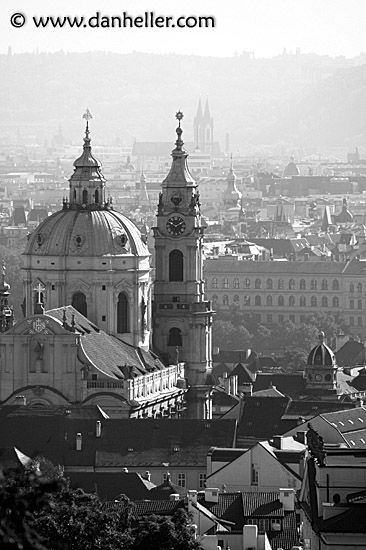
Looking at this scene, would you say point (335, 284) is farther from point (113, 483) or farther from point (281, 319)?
point (113, 483)

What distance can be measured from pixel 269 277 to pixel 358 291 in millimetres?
5597

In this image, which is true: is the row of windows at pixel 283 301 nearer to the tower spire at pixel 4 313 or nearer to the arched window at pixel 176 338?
the arched window at pixel 176 338

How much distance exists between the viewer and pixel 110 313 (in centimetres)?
10631

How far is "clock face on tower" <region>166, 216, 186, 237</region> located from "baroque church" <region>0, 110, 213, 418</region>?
0.12 feet

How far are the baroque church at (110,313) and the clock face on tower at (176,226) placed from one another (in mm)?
37

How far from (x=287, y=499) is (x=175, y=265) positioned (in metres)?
41.1

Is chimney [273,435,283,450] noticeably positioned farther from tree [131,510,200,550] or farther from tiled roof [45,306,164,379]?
tree [131,510,200,550]

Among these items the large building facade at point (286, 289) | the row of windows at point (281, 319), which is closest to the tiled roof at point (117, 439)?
the row of windows at point (281, 319)

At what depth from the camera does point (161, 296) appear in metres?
114

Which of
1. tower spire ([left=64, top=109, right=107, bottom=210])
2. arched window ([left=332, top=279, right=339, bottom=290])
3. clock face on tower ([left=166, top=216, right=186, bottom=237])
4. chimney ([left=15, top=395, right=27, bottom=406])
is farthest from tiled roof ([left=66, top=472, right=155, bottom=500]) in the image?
arched window ([left=332, top=279, right=339, bottom=290])

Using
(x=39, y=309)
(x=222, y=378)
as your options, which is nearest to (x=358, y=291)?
(x=222, y=378)

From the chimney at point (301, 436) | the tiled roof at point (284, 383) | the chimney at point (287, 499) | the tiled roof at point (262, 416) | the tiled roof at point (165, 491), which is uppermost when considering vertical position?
the tiled roof at point (284, 383)

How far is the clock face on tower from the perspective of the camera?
114 metres

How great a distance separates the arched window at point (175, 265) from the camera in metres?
114
